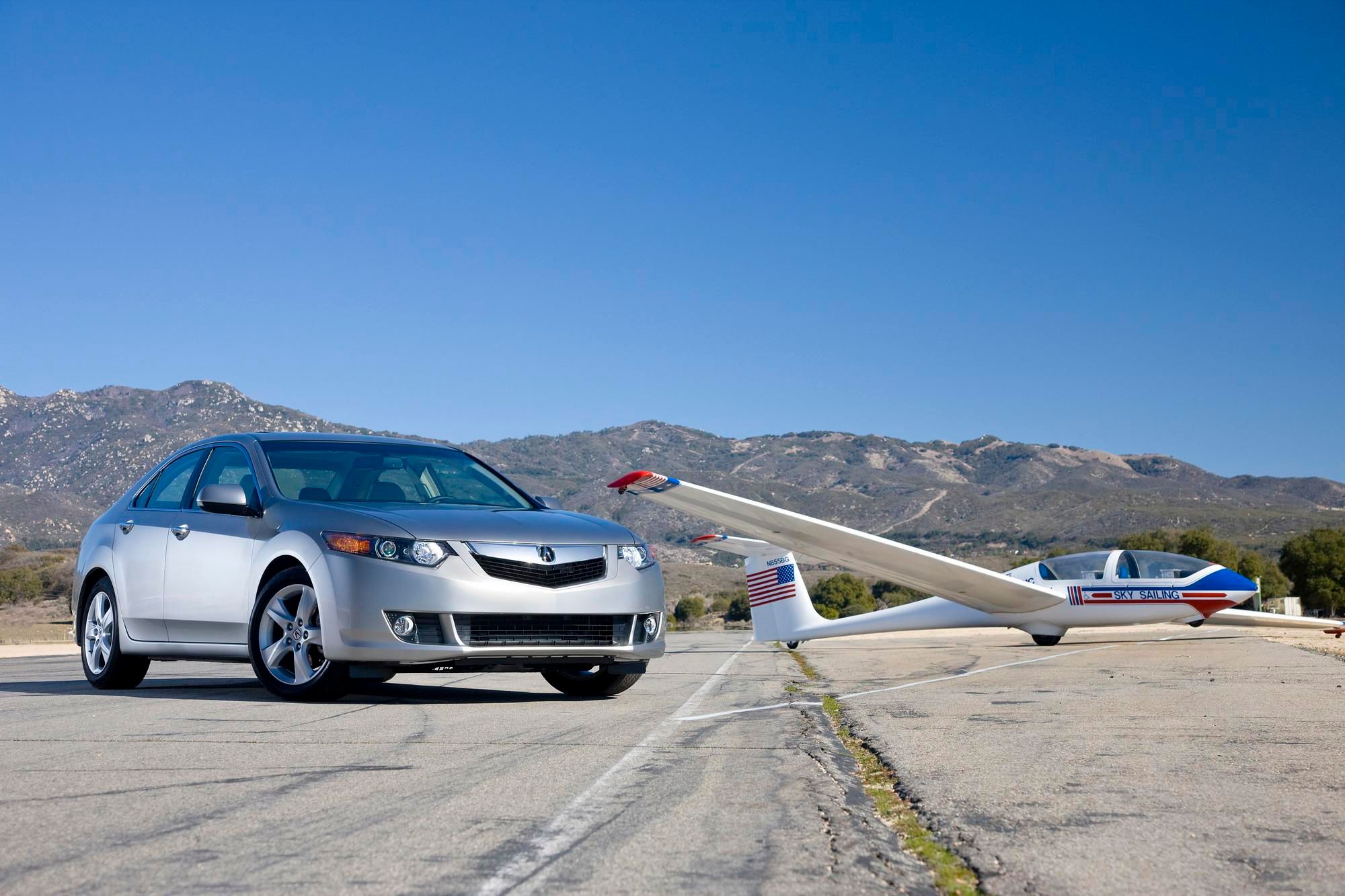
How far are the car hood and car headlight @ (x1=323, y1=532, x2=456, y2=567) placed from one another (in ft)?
0.18

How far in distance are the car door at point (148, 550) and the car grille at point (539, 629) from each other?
96.2 inches

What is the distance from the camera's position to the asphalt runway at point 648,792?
121 inches

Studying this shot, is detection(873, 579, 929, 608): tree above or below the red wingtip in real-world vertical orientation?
below

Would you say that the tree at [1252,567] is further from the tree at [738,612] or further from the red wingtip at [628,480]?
the red wingtip at [628,480]

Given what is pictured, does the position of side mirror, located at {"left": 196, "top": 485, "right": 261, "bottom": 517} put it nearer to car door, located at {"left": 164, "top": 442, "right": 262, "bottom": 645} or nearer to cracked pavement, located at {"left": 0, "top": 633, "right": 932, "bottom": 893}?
car door, located at {"left": 164, "top": 442, "right": 262, "bottom": 645}

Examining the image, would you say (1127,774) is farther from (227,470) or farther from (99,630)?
(99,630)

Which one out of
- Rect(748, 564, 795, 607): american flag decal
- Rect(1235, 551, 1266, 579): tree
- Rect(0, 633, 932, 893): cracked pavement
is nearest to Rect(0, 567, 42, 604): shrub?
Rect(748, 564, 795, 607): american flag decal

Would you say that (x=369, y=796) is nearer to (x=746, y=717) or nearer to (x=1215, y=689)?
(x=746, y=717)

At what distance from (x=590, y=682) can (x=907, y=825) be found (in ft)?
15.7

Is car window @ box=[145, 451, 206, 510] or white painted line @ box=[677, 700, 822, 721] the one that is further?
car window @ box=[145, 451, 206, 510]

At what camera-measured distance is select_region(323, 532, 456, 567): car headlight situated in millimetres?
7070

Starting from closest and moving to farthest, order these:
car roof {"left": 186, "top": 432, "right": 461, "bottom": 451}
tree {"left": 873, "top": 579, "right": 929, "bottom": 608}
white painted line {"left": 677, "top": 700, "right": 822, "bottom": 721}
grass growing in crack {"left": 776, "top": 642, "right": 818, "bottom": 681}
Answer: white painted line {"left": 677, "top": 700, "right": 822, "bottom": 721} < car roof {"left": 186, "top": 432, "right": 461, "bottom": 451} < grass growing in crack {"left": 776, "top": 642, "right": 818, "bottom": 681} < tree {"left": 873, "top": 579, "right": 929, "bottom": 608}

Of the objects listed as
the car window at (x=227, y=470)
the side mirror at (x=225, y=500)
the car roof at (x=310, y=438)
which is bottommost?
the side mirror at (x=225, y=500)

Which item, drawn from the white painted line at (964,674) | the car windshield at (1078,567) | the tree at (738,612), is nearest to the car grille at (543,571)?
the white painted line at (964,674)
